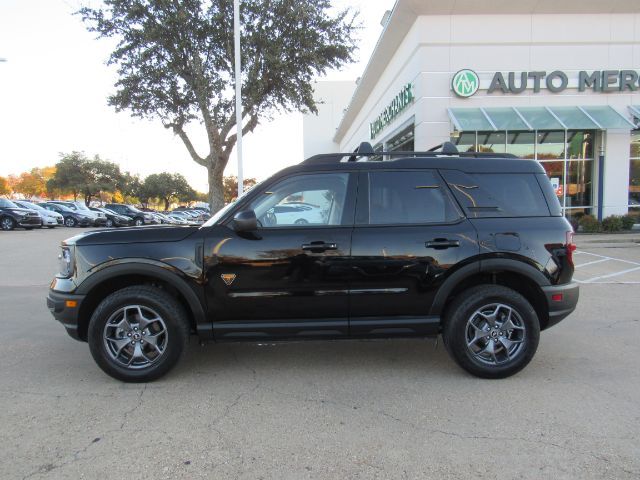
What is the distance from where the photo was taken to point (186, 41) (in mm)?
16703

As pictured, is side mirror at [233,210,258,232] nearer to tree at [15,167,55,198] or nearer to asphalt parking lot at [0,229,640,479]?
asphalt parking lot at [0,229,640,479]

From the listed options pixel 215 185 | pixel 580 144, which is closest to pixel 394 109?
pixel 580 144

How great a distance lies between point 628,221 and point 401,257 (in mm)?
16743

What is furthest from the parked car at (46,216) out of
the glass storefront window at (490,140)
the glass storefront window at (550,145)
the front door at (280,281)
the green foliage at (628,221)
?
the green foliage at (628,221)

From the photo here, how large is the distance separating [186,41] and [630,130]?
17.3 m

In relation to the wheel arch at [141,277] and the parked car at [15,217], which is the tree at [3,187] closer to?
the parked car at [15,217]

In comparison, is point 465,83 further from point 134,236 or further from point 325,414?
point 325,414

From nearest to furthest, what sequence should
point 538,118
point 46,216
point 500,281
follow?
point 500,281
point 538,118
point 46,216

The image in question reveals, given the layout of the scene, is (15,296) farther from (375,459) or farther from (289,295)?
(375,459)

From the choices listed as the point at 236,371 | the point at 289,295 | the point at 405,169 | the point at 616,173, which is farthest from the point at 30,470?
the point at 616,173

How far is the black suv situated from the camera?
12.3 feet

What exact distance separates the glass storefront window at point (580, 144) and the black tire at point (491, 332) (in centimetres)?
1597

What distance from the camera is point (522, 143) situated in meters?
16.8

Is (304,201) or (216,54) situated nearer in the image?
(304,201)
